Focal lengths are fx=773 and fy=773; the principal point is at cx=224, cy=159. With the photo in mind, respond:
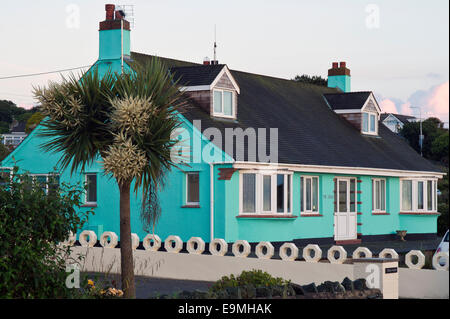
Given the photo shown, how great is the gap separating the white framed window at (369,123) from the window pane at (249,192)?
10.7 meters

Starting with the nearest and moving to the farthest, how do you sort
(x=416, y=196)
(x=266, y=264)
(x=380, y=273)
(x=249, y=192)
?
(x=380, y=273) < (x=266, y=264) < (x=249, y=192) < (x=416, y=196)

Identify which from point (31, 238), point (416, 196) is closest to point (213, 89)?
point (416, 196)

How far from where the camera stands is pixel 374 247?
26438 mm

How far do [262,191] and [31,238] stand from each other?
14085mm

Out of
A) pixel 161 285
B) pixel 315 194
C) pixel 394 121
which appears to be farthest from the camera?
pixel 394 121

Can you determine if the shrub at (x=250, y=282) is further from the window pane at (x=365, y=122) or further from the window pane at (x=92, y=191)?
the window pane at (x=365, y=122)

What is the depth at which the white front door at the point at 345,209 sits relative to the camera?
28.7 m

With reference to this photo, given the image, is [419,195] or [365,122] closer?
[419,195]

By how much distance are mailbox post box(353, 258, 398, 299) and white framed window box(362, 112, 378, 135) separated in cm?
2083

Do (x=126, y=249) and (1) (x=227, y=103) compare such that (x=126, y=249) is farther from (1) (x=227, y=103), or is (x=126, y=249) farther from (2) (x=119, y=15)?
(2) (x=119, y=15)

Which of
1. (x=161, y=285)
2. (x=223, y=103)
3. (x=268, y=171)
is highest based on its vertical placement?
(x=223, y=103)

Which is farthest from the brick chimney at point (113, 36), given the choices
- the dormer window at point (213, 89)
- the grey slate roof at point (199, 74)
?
the dormer window at point (213, 89)

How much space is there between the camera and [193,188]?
25.0 meters
